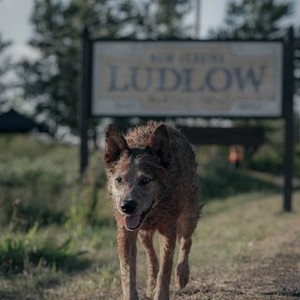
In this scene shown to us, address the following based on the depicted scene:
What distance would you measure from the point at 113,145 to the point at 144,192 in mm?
561

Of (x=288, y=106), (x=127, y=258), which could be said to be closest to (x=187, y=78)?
(x=288, y=106)

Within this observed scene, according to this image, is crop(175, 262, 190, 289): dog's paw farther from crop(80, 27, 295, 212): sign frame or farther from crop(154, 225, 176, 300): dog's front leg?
crop(80, 27, 295, 212): sign frame

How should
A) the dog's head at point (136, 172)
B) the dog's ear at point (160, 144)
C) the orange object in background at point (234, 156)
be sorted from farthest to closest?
the orange object in background at point (234, 156) → the dog's ear at point (160, 144) → the dog's head at point (136, 172)

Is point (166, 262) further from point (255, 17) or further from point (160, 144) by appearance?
point (255, 17)

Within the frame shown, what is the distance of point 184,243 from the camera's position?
26.7 feet

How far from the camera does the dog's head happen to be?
21.1 ft

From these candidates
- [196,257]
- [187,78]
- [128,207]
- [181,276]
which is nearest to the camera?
[128,207]

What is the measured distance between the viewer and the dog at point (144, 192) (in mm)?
6500

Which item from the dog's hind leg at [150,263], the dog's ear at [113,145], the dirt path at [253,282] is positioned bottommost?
the dirt path at [253,282]

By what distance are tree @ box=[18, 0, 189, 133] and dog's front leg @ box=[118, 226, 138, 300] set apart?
112 ft

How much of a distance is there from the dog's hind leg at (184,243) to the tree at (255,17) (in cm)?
3643

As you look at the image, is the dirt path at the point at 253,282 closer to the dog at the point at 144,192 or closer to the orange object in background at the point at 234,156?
the dog at the point at 144,192

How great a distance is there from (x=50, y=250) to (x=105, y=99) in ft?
21.3

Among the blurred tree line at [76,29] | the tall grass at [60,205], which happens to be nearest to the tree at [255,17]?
the blurred tree line at [76,29]
